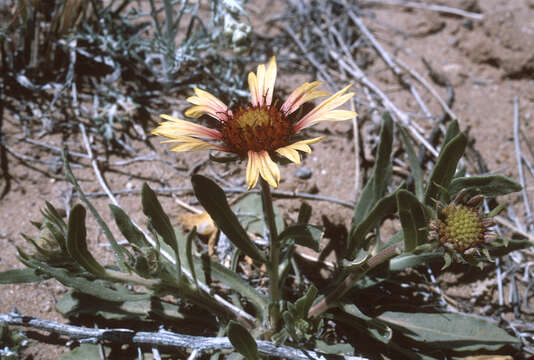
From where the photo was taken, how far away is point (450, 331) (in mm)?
2189

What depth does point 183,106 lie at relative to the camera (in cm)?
324

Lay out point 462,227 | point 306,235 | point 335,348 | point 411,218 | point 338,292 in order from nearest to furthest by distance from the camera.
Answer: point 462,227, point 411,218, point 306,235, point 335,348, point 338,292

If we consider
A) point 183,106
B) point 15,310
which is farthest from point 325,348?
point 183,106

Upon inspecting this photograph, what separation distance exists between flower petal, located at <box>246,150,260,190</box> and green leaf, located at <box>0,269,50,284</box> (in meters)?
1.06

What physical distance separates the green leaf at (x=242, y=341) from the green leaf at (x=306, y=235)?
0.43 m

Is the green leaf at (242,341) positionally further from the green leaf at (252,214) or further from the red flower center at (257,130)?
the green leaf at (252,214)

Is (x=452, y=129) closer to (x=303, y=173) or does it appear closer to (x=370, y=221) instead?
(x=370, y=221)

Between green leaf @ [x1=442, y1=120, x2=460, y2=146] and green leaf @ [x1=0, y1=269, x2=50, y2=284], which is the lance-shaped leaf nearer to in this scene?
green leaf @ [x1=0, y1=269, x2=50, y2=284]

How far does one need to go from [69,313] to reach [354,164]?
78.2 inches

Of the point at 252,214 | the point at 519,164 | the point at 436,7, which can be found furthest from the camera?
the point at 436,7

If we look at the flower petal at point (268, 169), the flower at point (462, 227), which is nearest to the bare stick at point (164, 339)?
the flower at point (462, 227)

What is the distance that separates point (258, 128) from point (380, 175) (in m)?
0.83

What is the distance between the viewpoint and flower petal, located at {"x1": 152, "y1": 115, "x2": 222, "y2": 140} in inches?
68.0

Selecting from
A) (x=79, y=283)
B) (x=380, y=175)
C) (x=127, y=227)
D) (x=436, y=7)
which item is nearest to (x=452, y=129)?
(x=380, y=175)
